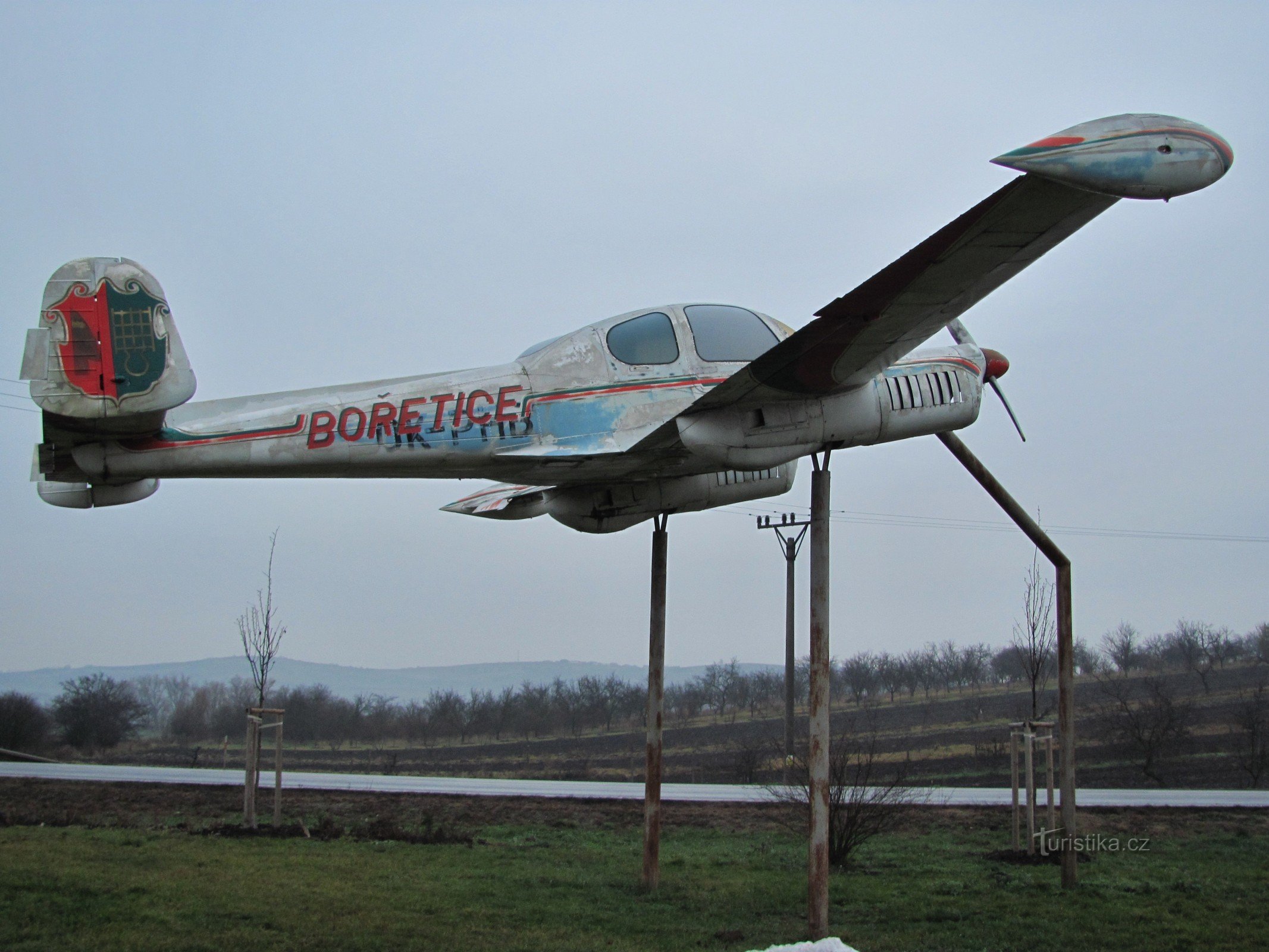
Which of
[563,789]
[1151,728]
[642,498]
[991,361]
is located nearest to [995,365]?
[991,361]

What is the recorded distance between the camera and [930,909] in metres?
12.9

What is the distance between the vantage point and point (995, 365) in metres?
13.7

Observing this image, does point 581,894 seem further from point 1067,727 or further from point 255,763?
point 255,763

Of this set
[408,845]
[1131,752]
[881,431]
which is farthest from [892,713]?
[881,431]

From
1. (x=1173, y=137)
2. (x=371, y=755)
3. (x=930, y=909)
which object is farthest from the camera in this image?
(x=371, y=755)

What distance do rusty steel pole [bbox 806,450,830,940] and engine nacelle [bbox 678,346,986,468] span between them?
2.61ft

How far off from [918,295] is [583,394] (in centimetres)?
418

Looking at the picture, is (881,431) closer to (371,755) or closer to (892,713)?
(371,755)

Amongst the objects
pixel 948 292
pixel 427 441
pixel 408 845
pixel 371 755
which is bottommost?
pixel 371 755

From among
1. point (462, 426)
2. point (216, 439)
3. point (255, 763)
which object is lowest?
point (255, 763)

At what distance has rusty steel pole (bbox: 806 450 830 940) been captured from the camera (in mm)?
10656

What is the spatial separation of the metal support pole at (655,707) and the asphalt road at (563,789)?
33.4 ft

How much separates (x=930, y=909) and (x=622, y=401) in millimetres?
7419

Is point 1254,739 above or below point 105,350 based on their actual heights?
below
